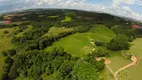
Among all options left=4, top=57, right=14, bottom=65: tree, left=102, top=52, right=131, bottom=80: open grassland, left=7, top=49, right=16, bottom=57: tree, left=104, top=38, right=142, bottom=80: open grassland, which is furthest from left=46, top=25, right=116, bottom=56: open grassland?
left=4, top=57, right=14, bottom=65: tree

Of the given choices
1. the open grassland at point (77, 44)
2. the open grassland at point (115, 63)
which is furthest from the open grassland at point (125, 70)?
the open grassland at point (77, 44)

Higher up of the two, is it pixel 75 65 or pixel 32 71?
pixel 75 65

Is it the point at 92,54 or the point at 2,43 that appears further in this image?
the point at 2,43

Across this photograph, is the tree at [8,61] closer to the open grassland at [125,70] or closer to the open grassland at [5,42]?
the open grassland at [5,42]

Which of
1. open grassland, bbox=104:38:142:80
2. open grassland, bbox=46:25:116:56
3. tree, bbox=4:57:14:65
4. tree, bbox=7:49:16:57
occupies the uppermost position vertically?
open grassland, bbox=46:25:116:56

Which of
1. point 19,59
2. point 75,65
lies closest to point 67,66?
point 75,65

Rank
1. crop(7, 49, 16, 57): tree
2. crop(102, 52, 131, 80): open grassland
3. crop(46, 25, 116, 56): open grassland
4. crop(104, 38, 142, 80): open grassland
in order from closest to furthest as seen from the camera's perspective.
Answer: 1. crop(104, 38, 142, 80): open grassland
2. crop(102, 52, 131, 80): open grassland
3. crop(46, 25, 116, 56): open grassland
4. crop(7, 49, 16, 57): tree

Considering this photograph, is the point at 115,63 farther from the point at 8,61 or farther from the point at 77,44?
the point at 8,61

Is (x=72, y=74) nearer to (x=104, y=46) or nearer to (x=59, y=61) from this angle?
(x=59, y=61)

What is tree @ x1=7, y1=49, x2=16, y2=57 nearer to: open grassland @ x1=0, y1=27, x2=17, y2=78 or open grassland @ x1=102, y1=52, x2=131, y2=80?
open grassland @ x1=0, y1=27, x2=17, y2=78

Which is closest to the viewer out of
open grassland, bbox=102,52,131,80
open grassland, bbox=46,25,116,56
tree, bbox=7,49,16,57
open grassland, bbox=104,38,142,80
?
open grassland, bbox=104,38,142,80

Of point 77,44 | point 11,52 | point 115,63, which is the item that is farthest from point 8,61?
point 115,63
